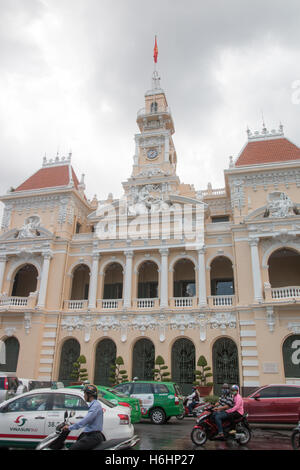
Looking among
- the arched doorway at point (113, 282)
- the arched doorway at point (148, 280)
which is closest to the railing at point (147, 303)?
the arched doorway at point (148, 280)

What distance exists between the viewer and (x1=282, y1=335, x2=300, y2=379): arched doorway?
806 inches

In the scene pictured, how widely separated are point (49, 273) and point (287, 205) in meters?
17.6

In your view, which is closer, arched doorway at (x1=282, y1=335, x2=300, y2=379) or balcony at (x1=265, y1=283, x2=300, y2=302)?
arched doorway at (x1=282, y1=335, x2=300, y2=379)

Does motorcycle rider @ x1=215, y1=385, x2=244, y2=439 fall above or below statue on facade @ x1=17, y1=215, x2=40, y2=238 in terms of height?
below

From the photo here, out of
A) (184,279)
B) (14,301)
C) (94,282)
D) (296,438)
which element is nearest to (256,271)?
(184,279)

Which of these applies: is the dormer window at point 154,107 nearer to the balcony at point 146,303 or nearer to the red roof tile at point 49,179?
the red roof tile at point 49,179

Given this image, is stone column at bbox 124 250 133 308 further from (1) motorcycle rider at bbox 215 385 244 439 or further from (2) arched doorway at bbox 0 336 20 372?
(1) motorcycle rider at bbox 215 385 244 439

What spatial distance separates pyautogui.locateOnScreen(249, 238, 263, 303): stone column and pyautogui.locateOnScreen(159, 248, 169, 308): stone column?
19.0ft

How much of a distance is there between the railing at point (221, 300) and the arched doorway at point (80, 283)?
10536mm

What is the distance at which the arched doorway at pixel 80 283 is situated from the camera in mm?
28953

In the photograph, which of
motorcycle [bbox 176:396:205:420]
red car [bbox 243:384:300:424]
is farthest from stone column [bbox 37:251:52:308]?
red car [bbox 243:384:300:424]

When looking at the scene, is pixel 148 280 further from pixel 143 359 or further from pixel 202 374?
pixel 202 374
